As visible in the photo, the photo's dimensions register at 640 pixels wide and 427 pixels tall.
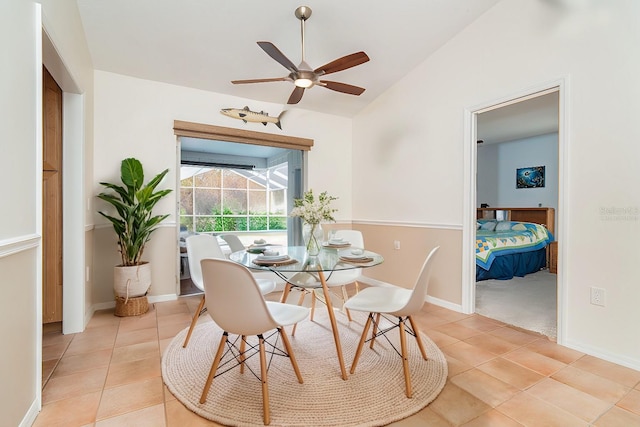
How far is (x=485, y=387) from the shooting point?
5.95 ft

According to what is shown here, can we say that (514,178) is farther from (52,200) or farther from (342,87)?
(52,200)

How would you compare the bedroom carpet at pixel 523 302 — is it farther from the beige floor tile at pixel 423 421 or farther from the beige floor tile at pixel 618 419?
the beige floor tile at pixel 423 421

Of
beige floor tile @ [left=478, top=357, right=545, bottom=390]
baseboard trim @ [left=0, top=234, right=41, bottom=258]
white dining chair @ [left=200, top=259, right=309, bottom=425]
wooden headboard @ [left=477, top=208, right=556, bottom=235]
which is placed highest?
wooden headboard @ [left=477, top=208, right=556, bottom=235]

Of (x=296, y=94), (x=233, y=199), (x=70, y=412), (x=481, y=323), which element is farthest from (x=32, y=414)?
(x=233, y=199)

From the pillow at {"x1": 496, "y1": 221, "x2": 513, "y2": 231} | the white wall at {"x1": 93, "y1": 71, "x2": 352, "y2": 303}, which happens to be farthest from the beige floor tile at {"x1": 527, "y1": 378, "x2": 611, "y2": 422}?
the pillow at {"x1": 496, "y1": 221, "x2": 513, "y2": 231}

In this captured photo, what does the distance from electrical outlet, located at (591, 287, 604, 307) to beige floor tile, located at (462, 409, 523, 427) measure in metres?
1.31

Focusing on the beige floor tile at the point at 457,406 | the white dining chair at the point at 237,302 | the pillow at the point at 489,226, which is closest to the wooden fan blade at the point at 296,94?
the white dining chair at the point at 237,302

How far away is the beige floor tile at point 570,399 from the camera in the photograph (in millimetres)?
1604

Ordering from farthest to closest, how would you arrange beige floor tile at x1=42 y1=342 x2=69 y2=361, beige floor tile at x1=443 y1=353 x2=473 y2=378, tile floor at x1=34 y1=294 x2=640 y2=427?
beige floor tile at x1=42 y1=342 x2=69 y2=361, beige floor tile at x1=443 y1=353 x2=473 y2=378, tile floor at x1=34 y1=294 x2=640 y2=427

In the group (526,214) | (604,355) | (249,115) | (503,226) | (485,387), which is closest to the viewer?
(485,387)

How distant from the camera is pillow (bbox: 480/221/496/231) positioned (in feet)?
18.2

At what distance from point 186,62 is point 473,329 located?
382 cm

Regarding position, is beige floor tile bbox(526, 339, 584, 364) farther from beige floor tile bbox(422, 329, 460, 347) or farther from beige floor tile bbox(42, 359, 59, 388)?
beige floor tile bbox(42, 359, 59, 388)

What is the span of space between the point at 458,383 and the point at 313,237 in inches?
53.5
